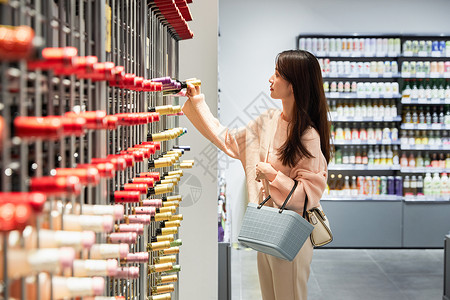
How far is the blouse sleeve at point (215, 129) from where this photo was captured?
8.34 feet

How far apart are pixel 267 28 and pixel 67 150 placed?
22.0 feet

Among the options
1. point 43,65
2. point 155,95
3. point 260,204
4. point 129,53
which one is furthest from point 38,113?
point 260,204

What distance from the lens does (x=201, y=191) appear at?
2.91 m

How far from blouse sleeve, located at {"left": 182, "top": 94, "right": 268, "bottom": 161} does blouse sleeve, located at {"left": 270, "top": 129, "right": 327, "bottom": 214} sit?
0.32 m

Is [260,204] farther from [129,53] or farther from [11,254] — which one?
[11,254]

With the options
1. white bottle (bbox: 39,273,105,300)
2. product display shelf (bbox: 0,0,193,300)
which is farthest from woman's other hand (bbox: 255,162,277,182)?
white bottle (bbox: 39,273,105,300)

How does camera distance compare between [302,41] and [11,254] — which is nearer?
[11,254]

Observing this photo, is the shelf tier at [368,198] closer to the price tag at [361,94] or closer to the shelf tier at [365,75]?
the price tag at [361,94]

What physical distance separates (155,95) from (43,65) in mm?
1334

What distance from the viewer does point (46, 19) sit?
0.79 metres

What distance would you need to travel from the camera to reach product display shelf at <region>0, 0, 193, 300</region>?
586 mm

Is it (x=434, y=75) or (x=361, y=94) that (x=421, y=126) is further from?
(x=361, y=94)

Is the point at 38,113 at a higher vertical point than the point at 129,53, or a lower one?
lower

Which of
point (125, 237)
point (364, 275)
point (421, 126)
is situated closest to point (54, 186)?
point (125, 237)
